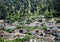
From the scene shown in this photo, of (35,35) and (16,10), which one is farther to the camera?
(16,10)

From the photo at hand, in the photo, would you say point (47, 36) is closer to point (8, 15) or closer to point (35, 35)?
point (35, 35)

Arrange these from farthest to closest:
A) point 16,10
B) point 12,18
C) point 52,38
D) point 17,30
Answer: point 16,10
point 12,18
point 17,30
point 52,38

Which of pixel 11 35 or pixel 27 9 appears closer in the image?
pixel 11 35

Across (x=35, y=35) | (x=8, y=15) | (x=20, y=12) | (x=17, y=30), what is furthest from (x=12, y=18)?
(x=35, y=35)

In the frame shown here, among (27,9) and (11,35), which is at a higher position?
(11,35)

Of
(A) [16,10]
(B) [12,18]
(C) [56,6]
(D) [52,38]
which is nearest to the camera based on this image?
(D) [52,38]

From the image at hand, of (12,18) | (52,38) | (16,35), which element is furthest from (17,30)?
(12,18)

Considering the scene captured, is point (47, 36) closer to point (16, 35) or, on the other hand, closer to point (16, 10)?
point (16, 35)

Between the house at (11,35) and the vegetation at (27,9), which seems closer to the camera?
the house at (11,35)

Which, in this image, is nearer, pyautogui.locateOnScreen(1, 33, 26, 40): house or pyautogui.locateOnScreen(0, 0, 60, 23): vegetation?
pyautogui.locateOnScreen(1, 33, 26, 40): house
